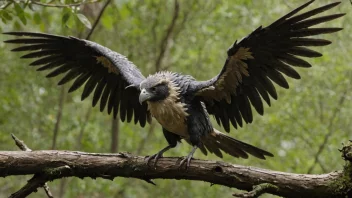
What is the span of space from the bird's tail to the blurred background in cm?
434

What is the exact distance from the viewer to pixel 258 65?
4492 mm

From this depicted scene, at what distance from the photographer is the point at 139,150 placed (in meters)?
9.90

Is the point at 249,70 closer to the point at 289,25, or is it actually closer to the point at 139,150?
the point at 289,25

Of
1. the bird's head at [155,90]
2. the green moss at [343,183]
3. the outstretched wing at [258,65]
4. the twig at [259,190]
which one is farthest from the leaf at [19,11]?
the green moss at [343,183]

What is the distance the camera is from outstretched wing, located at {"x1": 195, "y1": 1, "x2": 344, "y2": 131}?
408cm

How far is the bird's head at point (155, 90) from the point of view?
15.3 feet

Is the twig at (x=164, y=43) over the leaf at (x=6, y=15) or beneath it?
over

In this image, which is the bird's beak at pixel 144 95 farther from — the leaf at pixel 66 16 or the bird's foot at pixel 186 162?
the leaf at pixel 66 16

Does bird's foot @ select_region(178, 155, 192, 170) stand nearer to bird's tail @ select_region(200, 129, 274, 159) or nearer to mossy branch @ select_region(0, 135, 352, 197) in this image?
mossy branch @ select_region(0, 135, 352, 197)

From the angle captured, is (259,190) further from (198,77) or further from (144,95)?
(198,77)

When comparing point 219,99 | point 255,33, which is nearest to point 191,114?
point 219,99

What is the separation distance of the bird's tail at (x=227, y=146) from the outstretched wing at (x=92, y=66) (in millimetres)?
821

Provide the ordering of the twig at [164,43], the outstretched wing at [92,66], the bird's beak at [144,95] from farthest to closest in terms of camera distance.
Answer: the twig at [164,43], the outstretched wing at [92,66], the bird's beak at [144,95]

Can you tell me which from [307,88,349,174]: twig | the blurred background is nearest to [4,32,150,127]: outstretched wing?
the blurred background
